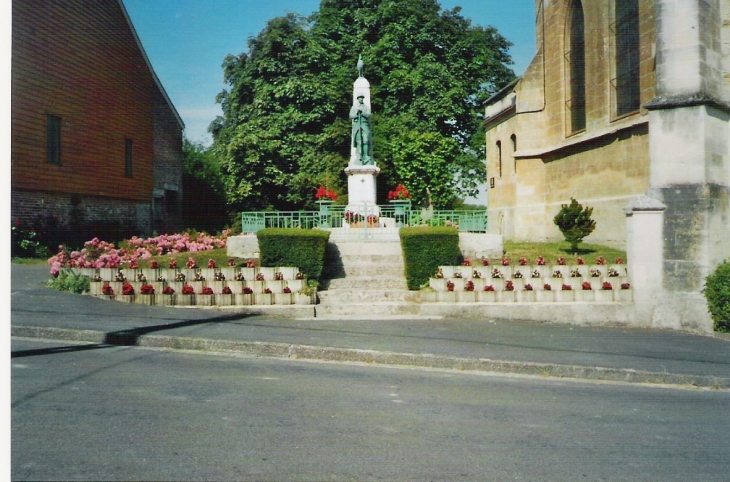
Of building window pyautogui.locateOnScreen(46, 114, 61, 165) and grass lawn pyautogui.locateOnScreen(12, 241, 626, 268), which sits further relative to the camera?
building window pyautogui.locateOnScreen(46, 114, 61, 165)

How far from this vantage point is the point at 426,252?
12.6 metres

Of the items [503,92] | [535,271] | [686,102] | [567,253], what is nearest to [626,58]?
[567,253]

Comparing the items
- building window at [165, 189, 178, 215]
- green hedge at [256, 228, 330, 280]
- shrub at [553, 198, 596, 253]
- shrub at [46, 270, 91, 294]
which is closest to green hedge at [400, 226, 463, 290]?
green hedge at [256, 228, 330, 280]

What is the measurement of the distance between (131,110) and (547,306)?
17008 mm

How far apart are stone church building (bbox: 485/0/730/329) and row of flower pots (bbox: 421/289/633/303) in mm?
497

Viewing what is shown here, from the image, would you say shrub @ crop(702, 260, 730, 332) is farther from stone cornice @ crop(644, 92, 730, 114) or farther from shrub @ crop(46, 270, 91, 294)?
shrub @ crop(46, 270, 91, 294)

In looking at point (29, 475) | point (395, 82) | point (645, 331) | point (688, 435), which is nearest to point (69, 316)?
point (29, 475)

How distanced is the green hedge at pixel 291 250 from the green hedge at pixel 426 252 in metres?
1.89

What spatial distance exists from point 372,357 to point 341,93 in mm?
23206

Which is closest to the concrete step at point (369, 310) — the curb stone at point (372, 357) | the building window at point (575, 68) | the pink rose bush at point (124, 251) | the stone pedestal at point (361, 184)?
the curb stone at point (372, 357)

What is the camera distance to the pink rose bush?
39.9 ft

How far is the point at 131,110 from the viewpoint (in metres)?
22.0

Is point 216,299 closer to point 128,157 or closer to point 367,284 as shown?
point 367,284

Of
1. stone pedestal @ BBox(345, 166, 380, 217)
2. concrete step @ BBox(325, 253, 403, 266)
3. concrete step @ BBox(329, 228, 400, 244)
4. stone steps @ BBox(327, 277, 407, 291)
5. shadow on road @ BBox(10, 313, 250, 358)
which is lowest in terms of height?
shadow on road @ BBox(10, 313, 250, 358)
